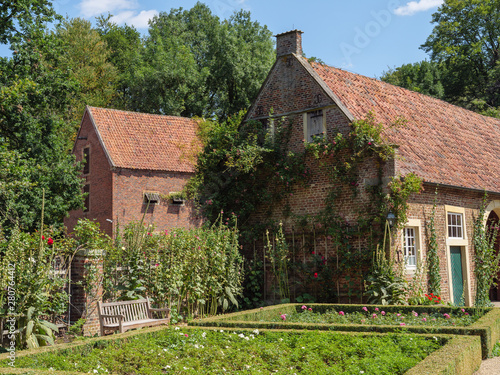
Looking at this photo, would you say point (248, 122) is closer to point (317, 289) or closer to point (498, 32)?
point (317, 289)

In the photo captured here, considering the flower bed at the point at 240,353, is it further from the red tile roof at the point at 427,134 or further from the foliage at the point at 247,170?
the foliage at the point at 247,170

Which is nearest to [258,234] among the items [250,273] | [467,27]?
[250,273]

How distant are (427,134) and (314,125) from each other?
168 inches

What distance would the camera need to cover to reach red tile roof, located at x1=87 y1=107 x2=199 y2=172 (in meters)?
26.2

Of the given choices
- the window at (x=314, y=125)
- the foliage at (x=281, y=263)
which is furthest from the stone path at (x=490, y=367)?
the window at (x=314, y=125)

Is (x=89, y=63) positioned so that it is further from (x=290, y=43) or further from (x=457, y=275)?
(x=457, y=275)

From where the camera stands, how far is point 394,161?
13734mm

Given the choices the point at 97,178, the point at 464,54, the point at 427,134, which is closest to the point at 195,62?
the point at 97,178

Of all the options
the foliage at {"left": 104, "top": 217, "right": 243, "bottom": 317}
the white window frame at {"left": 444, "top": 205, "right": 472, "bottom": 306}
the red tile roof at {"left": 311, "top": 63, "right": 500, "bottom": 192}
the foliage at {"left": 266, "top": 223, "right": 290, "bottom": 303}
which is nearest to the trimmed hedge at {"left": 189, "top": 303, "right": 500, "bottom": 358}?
the foliage at {"left": 104, "top": 217, "right": 243, "bottom": 317}

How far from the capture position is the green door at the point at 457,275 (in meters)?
15.8

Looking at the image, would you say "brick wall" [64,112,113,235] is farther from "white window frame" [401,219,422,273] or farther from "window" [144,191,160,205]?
"white window frame" [401,219,422,273]

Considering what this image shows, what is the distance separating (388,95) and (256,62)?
70.7ft

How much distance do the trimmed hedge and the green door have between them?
5.09 metres

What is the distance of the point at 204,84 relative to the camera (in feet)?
125
